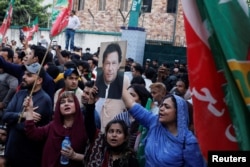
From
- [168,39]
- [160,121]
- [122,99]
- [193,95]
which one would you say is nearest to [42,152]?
[122,99]

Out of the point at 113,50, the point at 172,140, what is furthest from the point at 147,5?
the point at 172,140

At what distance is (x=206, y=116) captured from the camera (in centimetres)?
257

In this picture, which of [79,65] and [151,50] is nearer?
[79,65]

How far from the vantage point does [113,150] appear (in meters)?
3.88

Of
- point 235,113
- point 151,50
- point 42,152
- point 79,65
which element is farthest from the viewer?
point 151,50

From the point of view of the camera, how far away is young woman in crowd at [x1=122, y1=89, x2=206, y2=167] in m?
3.52

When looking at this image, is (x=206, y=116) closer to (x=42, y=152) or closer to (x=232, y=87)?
(x=232, y=87)

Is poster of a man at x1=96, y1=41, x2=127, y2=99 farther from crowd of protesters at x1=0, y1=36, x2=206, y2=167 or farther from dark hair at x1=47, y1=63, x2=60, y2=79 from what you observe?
dark hair at x1=47, y1=63, x2=60, y2=79

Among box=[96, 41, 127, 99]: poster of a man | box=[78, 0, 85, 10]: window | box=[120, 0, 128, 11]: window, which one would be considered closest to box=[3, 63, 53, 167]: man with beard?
box=[96, 41, 127, 99]: poster of a man

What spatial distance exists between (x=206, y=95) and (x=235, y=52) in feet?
0.89

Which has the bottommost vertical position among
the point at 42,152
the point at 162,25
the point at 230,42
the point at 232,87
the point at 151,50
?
the point at 42,152

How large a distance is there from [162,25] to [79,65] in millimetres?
14654

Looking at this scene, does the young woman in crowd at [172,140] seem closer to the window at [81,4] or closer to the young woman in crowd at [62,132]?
the young woman in crowd at [62,132]

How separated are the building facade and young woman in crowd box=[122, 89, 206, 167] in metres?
16.4
